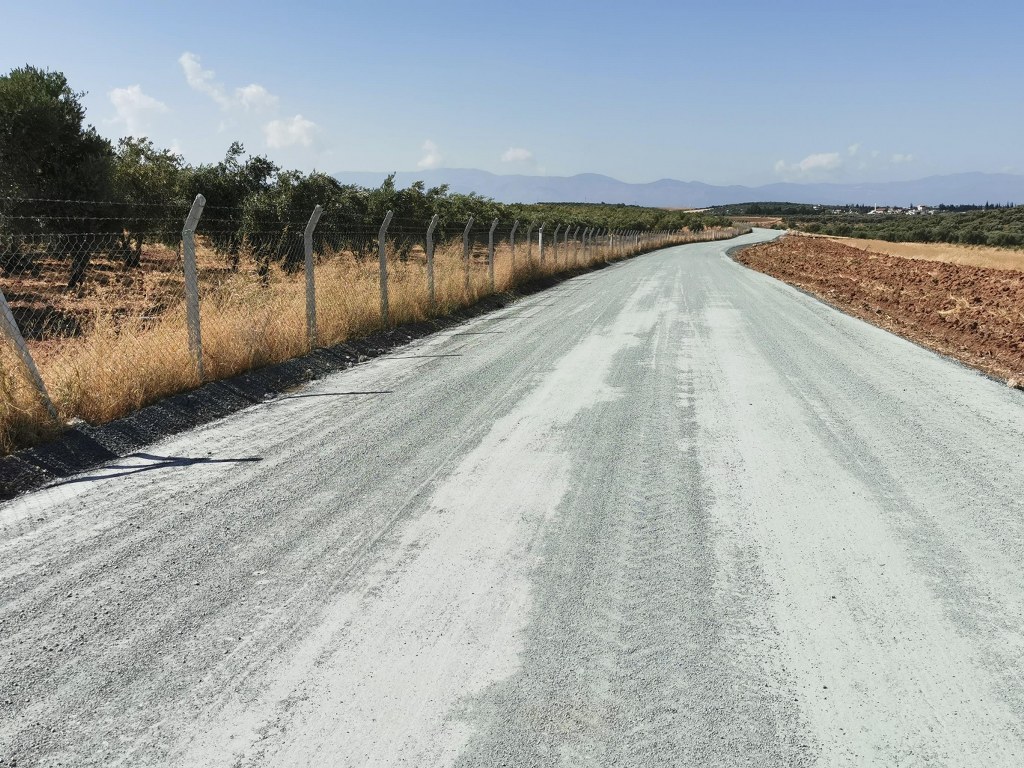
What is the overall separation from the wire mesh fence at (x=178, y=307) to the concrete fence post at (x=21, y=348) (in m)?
0.01

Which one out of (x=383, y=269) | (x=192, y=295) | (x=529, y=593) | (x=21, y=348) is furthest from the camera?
(x=383, y=269)

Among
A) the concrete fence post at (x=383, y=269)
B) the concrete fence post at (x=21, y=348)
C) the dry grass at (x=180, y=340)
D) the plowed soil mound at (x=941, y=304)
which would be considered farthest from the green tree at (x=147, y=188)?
the plowed soil mound at (x=941, y=304)

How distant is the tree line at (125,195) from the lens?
47.2 ft

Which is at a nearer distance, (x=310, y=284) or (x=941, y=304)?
(x=310, y=284)

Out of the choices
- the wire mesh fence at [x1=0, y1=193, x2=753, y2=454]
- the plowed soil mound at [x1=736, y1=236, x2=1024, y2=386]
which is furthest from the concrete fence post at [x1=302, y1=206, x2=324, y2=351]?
the plowed soil mound at [x1=736, y1=236, x2=1024, y2=386]

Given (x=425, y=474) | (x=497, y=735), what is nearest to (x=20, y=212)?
(x=425, y=474)

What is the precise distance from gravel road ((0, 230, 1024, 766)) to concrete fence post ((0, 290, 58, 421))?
0.93 m

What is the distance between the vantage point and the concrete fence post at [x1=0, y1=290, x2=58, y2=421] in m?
5.26

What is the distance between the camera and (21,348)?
539 centimetres

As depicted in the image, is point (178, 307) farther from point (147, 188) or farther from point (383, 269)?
point (147, 188)

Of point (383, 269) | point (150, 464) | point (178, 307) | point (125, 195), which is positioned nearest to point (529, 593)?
point (150, 464)

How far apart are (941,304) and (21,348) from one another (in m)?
17.1

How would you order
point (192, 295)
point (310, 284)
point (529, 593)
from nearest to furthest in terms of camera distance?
point (529, 593) → point (192, 295) → point (310, 284)

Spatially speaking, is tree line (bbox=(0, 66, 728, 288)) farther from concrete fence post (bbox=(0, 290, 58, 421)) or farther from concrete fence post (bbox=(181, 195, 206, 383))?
concrete fence post (bbox=(0, 290, 58, 421))
